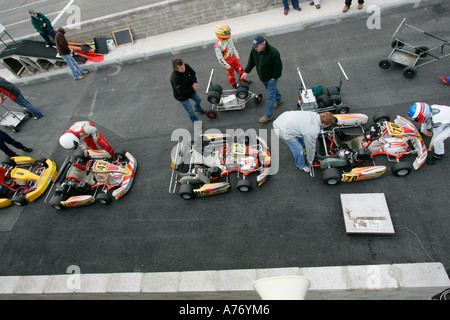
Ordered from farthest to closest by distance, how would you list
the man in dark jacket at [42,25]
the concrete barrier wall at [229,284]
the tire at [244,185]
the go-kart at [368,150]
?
the man in dark jacket at [42,25] → the tire at [244,185] → the go-kart at [368,150] → the concrete barrier wall at [229,284]

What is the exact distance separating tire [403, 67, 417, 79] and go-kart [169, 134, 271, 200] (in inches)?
180

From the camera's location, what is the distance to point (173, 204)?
21.5 ft

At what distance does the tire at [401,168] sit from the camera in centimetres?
551

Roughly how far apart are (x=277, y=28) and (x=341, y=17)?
7.46 feet

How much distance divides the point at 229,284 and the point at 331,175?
3.05 m

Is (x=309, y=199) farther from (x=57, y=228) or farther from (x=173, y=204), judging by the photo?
(x=57, y=228)

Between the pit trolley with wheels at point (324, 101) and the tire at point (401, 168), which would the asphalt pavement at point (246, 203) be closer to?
the tire at point (401, 168)

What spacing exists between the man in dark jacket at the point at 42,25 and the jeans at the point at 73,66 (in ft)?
6.60

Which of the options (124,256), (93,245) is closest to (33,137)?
(93,245)

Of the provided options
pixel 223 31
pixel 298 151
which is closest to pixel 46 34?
pixel 223 31

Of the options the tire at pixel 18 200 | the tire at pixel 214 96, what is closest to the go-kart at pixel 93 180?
the tire at pixel 18 200

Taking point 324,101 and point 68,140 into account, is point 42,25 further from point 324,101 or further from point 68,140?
point 324,101

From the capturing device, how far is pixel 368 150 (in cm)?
573

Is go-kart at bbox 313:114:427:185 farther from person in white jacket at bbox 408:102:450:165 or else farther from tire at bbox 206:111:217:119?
tire at bbox 206:111:217:119
